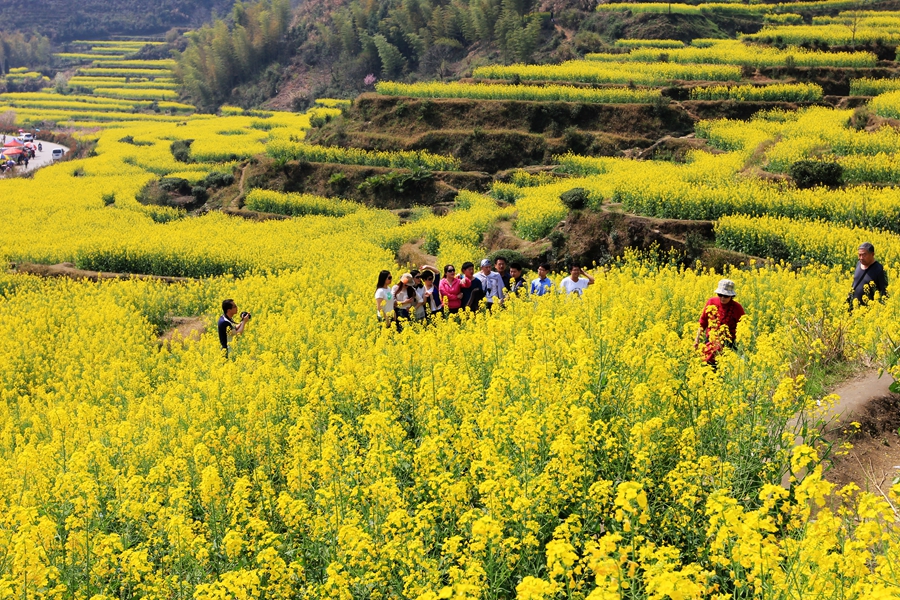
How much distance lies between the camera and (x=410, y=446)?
7262 millimetres

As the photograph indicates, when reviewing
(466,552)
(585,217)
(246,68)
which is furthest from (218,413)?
(246,68)

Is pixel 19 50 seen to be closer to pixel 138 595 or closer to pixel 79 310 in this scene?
pixel 79 310

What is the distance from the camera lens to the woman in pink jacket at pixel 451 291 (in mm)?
13648

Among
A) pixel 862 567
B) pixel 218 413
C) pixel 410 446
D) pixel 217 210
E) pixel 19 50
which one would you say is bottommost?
pixel 217 210

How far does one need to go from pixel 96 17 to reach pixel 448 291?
16517 cm

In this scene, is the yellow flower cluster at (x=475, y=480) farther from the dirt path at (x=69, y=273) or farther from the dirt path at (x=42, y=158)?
the dirt path at (x=42, y=158)

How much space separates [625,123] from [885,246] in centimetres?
2141

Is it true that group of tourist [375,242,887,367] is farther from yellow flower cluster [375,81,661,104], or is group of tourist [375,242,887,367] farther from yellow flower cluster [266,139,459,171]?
yellow flower cluster [375,81,661,104]

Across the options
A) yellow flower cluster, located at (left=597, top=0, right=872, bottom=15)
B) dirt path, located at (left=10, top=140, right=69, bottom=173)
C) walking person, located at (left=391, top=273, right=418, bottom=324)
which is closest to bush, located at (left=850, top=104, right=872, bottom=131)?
walking person, located at (left=391, top=273, right=418, bottom=324)

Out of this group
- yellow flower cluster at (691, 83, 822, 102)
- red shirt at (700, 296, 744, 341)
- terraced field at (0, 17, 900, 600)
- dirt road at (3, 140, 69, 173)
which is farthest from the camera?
dirt road at (3, 140, 69, 173)

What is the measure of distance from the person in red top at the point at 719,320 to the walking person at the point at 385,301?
578 centimetres

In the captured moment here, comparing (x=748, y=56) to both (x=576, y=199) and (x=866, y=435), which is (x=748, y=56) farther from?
(x=866, y=435)

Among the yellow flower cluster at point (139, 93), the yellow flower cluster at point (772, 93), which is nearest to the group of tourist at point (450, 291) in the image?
the yellow flower cluster at point (772, 93)

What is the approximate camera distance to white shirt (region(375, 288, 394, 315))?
13000mm
